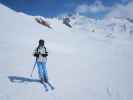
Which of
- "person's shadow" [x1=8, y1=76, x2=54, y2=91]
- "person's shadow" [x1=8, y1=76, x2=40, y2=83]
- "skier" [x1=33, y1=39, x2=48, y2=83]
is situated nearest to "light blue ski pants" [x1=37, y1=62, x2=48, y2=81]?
"skier" [x1=33, y1=39, x2=48, y2=83]

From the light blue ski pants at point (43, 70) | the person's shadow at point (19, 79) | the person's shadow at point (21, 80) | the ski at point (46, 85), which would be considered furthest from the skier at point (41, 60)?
the person's shadow at point (19, 79)

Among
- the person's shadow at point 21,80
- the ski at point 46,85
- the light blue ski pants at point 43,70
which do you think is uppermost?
the light blue ski pants at point 43,70

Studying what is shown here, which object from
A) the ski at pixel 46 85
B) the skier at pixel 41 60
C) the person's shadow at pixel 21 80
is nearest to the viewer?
the ski at pixel 46 85

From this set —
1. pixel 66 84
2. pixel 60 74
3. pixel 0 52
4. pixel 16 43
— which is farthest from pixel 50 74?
pixel 16 43

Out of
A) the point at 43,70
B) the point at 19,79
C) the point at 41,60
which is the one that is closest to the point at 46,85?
the point at 43,70

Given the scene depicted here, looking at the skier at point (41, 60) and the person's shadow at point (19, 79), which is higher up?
the skier at point (41, 60)

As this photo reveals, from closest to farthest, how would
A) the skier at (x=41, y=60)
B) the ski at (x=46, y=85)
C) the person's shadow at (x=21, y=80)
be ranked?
the ski at (x=46, y=85)
the person's shadow at (x=21, y=80)
the skier at (x=41, y=60)

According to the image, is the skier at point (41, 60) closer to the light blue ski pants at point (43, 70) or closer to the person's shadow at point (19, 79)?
the light blue ski pants at point (43, 70)

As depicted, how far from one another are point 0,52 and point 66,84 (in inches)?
301

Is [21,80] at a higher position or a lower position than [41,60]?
lower

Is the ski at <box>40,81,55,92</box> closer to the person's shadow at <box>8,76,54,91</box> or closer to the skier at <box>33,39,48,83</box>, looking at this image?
the person's shadow at <box>8,76,54,91</box>

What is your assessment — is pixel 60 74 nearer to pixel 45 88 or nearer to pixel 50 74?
pixel 50 74

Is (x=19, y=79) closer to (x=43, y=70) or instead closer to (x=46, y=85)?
(x=43, y=70)

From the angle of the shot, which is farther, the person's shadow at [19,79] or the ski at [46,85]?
the person's shadow at [19,79]
